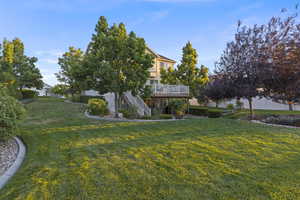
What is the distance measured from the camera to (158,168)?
3.21 meters

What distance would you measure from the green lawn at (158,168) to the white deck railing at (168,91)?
7150 mm

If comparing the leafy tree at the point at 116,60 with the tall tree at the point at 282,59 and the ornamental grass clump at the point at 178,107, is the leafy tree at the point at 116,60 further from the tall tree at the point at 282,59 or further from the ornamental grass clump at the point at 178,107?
the tall tree at the point at 282,59

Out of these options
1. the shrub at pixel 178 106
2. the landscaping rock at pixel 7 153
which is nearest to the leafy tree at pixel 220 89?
the shrub at pixel 178 106

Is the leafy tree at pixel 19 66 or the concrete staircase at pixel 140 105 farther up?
the leafy tree at pixel 19 66

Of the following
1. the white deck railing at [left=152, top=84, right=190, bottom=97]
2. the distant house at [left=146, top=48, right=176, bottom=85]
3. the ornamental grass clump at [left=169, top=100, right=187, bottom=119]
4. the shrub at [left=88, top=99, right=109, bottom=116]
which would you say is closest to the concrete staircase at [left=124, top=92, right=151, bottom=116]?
the white deck railing at [left=152, top=84, right=190, bottom=97]

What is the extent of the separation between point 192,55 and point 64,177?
789 inches

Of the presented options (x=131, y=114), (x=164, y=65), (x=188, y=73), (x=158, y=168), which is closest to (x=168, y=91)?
(x=131, y=114)

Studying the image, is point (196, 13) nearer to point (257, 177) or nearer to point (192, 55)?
point (192, 55)

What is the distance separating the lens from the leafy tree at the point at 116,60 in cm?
860

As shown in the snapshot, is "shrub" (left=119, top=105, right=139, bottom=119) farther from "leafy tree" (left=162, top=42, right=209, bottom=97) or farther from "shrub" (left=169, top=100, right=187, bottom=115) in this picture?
"leafy tree" (left=162, top=42, right=209, bottom=97)

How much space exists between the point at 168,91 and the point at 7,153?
34.8 feet

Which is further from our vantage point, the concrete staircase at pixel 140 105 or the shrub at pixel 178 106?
the shrub at pixel 178 106

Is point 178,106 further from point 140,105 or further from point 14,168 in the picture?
point 14,168

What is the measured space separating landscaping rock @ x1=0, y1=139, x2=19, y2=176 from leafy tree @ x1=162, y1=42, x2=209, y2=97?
17166mm
